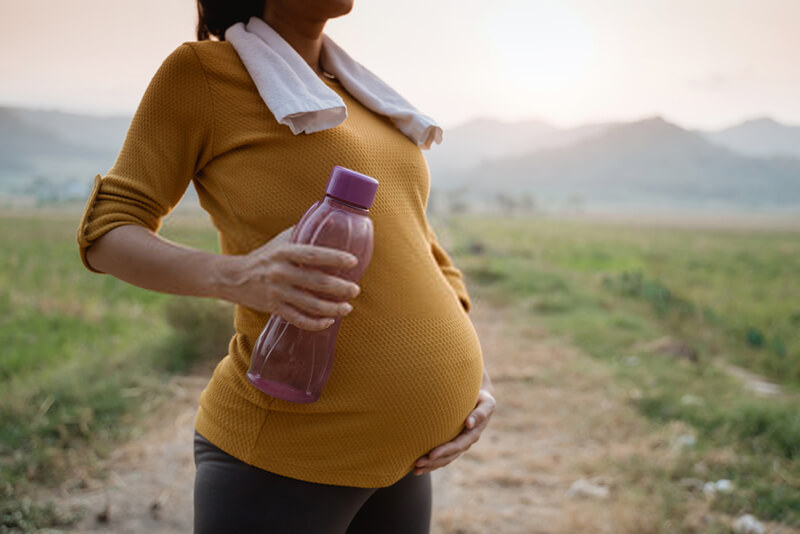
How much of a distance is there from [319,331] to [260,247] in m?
0.14

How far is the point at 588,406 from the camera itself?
4133 mm

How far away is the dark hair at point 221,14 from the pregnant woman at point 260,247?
11 cm

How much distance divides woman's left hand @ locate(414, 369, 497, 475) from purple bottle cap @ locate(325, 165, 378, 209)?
18.2 inches

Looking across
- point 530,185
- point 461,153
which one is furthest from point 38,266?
point 461,153

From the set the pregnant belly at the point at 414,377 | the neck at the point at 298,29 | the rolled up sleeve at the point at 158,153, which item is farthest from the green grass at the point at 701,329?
the rolled up sleeve at the point at 158,153

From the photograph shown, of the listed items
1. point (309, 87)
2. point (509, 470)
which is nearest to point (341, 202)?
point (309, 87)

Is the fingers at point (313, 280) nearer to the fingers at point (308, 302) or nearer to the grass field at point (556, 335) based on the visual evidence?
the fingers at point (308, 302)

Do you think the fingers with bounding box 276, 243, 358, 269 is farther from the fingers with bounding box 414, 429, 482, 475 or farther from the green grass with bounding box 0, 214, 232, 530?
the green grass with bounding box 0, 214, 232, 530

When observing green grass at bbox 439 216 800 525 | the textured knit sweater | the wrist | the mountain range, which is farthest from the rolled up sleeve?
the mountain range

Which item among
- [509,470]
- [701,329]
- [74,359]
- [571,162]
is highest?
[509,470]

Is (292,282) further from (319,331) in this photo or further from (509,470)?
(509,470)

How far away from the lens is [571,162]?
370 ft

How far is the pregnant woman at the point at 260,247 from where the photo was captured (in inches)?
33.1

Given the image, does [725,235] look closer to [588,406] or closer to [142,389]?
[588,406]
